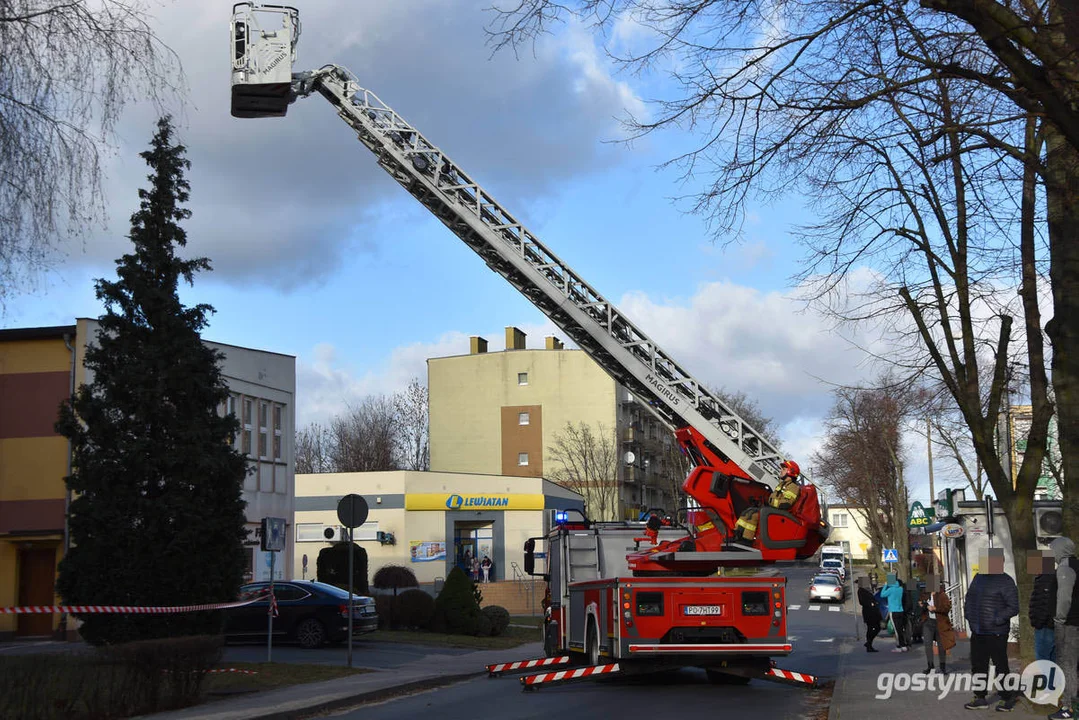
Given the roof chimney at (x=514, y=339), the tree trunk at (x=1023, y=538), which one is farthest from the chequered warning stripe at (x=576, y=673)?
the roof chimney at (x=514, y=339)

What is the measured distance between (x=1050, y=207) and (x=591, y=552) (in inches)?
353

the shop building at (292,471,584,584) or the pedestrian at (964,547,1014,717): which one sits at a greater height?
the shop building at (292,471,584,584)

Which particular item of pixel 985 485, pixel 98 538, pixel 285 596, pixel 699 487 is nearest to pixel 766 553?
pixel 699 487

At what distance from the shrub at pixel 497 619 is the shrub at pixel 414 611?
1.55 metres

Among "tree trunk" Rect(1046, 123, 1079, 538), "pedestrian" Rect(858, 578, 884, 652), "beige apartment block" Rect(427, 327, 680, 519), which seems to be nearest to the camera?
"tree trunk" Rect(1046, 123, 1079, 538)

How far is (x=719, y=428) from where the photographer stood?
20625 millimetres

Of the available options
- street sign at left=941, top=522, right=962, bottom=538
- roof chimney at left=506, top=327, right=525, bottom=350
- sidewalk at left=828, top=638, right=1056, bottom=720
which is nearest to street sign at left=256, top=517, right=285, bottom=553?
sidewalk at left=828, top=638, right=1056, bottom=720

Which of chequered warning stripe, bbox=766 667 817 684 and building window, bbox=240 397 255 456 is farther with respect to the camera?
building window, bbox=240 397 255 456

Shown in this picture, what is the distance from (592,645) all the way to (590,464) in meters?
65.7

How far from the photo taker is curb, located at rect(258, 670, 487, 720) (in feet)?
44.5

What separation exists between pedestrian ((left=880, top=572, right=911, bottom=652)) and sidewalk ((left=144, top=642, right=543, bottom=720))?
954cm

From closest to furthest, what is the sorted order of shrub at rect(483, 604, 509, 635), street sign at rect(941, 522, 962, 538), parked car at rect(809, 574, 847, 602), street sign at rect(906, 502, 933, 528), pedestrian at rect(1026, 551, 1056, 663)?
pedestrian at rect(1026, 551, 1056, 663) < street sign at rect(941, 522, 962, 538) < shrub at rect(483, 604, 509, 635) < street sign at rect(906, 502, 933, 528) < parked car at rect(809, 574, 847, 602)

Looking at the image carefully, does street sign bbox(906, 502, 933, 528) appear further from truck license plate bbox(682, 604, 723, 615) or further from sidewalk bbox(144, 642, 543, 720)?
truck license plate bbox(682, 604, 723, 615)

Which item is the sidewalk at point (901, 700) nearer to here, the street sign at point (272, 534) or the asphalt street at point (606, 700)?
the asphalt street at point (606, 700)
